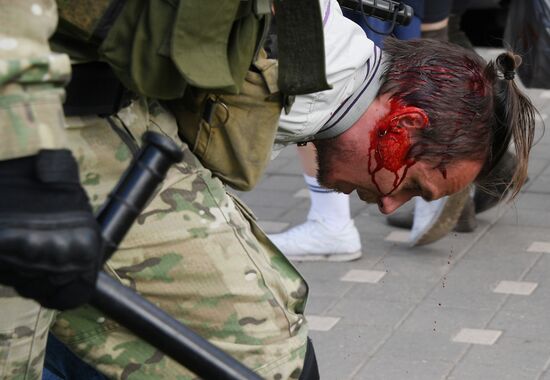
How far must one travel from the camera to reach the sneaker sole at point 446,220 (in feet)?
15.6

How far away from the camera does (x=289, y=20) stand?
2.28 meters

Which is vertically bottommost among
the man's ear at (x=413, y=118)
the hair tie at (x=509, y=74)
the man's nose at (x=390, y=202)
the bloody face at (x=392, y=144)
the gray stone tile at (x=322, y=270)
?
the gray stone tile at (x=322, y=270)

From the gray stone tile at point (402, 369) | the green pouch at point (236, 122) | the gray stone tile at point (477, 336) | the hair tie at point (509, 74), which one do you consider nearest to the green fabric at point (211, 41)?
the green pouch at point (236, 122)

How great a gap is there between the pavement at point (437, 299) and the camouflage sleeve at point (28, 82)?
2126 millimetres

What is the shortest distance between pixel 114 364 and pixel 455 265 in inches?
102

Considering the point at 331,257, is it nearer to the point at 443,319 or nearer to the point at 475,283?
the point at 475,283

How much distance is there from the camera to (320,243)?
189 inches

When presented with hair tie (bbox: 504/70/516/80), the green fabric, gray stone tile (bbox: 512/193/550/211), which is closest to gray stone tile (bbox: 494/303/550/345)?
gray stone tile (bbox: 512/193/550/211)

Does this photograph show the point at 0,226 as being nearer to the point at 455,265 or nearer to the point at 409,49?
the point at 409,49

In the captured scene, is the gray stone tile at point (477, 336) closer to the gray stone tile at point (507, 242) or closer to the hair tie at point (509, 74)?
the gray stone tile at point (507, 242)

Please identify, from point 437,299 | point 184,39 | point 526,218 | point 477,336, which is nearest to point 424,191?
point 184,39

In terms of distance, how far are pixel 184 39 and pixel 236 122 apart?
1.19 ft

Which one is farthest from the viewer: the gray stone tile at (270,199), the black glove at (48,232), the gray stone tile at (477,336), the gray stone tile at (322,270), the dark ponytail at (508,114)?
the gray stone tile at (270,199)

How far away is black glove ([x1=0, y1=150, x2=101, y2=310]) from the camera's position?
1.73 meters
